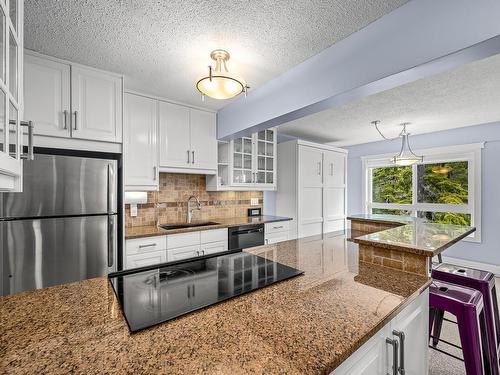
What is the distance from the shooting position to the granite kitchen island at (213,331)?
0.61m

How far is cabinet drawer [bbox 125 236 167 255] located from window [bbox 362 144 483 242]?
412cm

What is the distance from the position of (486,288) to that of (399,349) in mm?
1115

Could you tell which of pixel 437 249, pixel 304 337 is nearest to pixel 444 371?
pixel 437 249

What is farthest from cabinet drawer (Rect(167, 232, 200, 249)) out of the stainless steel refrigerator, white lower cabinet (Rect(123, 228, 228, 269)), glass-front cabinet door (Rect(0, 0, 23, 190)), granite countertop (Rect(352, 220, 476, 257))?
glass-front cabinet door (Rect(0, 0, 23, 190))

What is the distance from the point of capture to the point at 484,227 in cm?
393

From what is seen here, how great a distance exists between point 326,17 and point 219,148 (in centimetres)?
215

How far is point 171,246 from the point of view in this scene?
2562mm

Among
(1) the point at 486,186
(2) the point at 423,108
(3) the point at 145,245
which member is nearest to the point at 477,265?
(1) the point at 486,186

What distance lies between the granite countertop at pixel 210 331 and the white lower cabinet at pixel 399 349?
3.8 inches

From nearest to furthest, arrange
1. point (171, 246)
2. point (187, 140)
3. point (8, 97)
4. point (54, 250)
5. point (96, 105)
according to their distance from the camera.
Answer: point (8, 97)
point (54, 250)
point (96, 105)
point (171, 246)
point (187, 140)

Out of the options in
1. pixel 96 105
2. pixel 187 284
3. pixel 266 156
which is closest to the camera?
pixel 187 284

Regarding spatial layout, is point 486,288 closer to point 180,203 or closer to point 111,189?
point 111,189

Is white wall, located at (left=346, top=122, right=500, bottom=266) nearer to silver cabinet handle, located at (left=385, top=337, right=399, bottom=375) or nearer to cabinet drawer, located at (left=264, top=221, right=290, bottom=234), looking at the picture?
cabinet drawer, located at (left=264, top=221, right=290, bottom=234)

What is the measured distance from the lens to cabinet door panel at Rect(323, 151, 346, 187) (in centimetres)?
436
